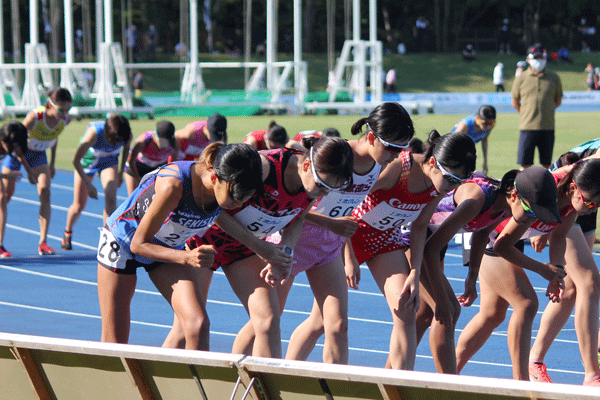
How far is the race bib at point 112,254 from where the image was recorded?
4.75 m

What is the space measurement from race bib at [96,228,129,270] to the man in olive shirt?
948 cm

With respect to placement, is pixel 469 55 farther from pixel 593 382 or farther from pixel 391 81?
pixel 593 382

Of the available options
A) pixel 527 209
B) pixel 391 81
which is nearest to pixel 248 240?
pixel 527 209

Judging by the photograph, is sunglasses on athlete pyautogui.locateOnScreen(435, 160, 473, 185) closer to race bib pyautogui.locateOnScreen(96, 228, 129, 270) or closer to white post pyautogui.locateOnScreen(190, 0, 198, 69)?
race bib pyautogui.locateOnScreen(96, 228, 129, 270)

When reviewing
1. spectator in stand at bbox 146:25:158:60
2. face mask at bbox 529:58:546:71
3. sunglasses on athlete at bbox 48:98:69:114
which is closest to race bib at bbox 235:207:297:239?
sunglasses on athlete at bbox 48:98:69:114

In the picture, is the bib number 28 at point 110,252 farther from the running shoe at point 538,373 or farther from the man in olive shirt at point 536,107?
the man in olive shirt at point 536,107

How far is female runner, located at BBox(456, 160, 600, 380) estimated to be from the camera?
4734 mm

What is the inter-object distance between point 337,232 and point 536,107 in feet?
30.3

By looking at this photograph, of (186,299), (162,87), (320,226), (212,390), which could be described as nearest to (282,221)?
(320,226)

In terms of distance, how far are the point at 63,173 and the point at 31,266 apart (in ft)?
29.0

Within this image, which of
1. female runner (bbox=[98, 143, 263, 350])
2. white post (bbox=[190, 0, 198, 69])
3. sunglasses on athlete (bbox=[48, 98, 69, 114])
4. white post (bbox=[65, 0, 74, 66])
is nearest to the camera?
female runner (bbox=[98, 143, 263, 350])

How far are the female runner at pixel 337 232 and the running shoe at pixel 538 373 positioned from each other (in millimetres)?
1274

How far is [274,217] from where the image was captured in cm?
467

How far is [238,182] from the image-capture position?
4.06 meters
